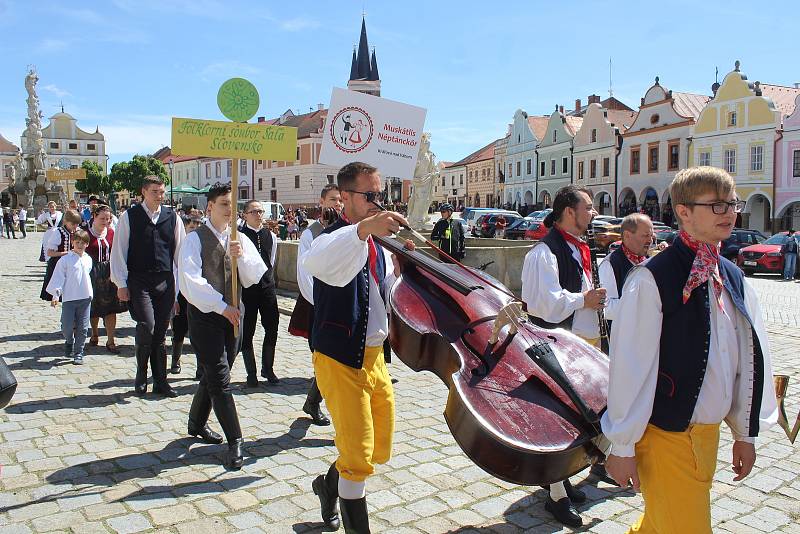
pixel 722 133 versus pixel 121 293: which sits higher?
pixel 722 133

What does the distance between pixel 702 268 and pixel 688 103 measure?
51.5m

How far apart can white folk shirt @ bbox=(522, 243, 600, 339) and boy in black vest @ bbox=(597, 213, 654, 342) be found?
57 cm

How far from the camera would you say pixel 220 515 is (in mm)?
3869

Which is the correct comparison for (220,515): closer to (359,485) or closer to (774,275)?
(359,485)

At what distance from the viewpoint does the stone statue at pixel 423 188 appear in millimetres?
22578

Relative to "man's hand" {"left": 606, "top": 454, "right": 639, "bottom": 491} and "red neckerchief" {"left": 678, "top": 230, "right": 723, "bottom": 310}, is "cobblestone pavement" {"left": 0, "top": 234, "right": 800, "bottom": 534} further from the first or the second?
"red neckerchief" {"left": 678, "top": 230, "right": 723, "bottom": 310}

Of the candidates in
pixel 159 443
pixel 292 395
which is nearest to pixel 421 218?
pixel 292 395

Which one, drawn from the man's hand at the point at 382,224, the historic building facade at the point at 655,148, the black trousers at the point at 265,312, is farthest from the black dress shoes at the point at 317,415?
the historic building facade at the point at 655,148

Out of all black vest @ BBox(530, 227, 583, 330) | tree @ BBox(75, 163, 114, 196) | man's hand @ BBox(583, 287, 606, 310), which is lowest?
man's hand @ BBox(583, 287, 606, 310)

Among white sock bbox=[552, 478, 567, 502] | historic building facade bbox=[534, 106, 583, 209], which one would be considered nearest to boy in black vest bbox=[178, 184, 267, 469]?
white sock bbox=[552, 478, 567, 502]

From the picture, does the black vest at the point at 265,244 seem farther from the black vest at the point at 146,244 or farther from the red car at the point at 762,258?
the red car at the point at 762,258

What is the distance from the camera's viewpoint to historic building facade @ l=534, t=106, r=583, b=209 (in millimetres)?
58844

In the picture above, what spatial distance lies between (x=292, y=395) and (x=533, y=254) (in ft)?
11.2

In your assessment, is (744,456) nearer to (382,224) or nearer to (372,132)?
(382,224)
